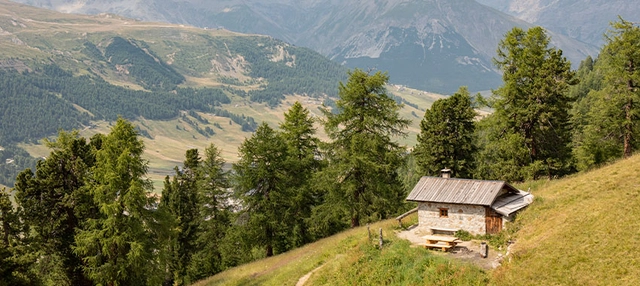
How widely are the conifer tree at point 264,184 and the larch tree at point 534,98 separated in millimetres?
20291

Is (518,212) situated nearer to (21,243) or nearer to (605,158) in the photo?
(605,158)

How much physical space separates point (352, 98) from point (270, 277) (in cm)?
1633

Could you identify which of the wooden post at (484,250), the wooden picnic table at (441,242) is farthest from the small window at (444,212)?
the wooden post at (484,250)

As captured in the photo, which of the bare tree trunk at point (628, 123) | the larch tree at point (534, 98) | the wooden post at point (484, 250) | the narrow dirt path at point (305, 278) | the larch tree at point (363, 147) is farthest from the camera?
the larch tree at point (534, 98)

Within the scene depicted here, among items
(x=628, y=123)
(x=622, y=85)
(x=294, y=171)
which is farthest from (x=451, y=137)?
(x=294, y=171)

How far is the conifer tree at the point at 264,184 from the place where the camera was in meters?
47.7

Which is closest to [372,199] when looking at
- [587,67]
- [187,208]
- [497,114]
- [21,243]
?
[497,114]

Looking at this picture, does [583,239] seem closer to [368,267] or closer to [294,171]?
[368,267]

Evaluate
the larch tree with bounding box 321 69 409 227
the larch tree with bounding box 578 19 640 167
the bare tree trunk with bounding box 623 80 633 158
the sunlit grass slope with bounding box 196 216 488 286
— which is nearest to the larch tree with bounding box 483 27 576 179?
the larch tree with bounding box 578 19 640 167

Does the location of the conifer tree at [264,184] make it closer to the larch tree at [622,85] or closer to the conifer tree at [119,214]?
the conifer tree at [119,214]

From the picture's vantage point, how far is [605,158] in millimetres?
53219

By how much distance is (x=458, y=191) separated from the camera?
36.2m

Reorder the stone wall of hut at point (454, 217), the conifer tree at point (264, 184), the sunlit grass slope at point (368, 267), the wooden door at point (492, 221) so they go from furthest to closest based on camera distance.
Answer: the conifer tree at point (264, 184), the stone wall of hut at point (454, 217), the wooden door at point (492, 221), the sunlit grass slope at point (368, 267)

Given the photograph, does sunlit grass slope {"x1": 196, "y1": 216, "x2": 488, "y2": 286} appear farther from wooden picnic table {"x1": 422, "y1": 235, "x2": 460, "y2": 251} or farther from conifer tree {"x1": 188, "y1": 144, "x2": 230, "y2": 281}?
conifer tree {"x1": 188, "y1": 144, "x2": 230, "y2": 281}
